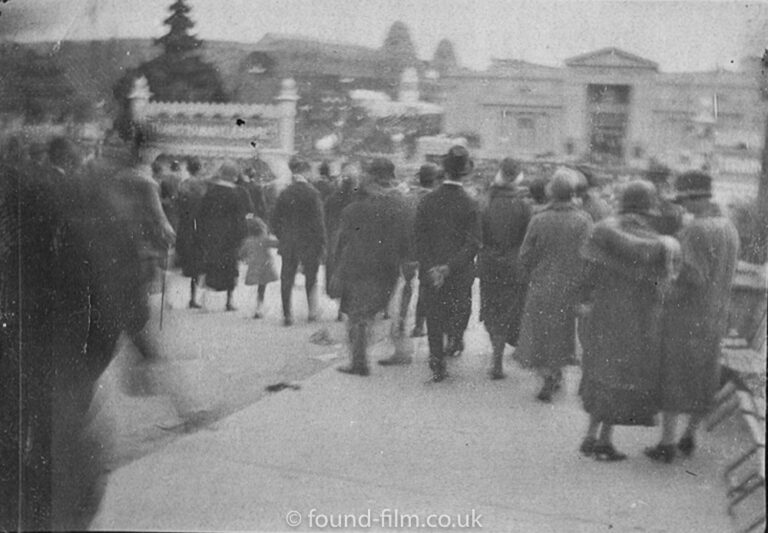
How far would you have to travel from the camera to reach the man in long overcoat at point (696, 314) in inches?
120

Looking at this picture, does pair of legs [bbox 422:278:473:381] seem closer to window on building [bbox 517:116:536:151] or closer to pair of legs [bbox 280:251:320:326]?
pair of legs [bbox 280:251:320:326]

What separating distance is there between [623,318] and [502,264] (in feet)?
1.62

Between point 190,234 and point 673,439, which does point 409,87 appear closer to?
point 190,234

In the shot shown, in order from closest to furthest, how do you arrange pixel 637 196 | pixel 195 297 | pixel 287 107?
pixel 637 196 < pixel 287 107 < pixel 195 297

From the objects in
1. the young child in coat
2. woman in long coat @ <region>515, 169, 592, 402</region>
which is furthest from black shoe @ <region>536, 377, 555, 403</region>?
the young child in coat

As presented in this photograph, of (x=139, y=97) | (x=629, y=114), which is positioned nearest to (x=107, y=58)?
(x=139, y=97)

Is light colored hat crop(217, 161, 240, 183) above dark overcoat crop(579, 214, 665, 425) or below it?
above

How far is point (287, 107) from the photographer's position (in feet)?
10.2

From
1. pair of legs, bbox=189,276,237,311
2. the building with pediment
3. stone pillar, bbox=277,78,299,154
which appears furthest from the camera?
pair of legs, bbox=189,276,237,311

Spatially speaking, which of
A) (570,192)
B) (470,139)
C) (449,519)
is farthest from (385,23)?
(449,519)

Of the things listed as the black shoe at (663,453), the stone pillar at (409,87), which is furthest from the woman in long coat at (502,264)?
the black shoe at (663,453)

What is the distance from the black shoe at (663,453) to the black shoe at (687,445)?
3 cm

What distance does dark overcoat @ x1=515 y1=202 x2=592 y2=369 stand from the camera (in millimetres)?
3059

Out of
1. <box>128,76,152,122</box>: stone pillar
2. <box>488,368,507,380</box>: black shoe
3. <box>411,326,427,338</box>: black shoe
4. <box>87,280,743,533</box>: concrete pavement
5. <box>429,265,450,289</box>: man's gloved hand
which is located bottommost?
<box>87,280,743,533</box>: concrete pavement
